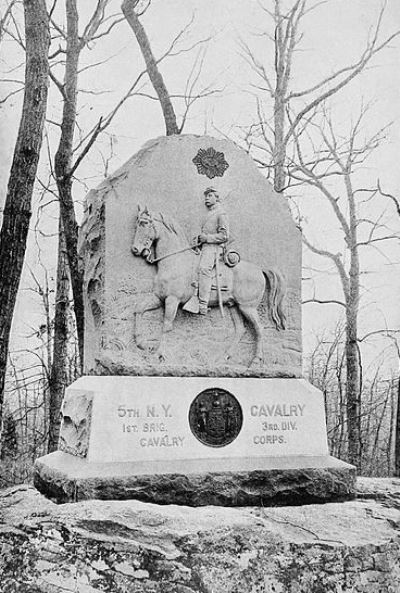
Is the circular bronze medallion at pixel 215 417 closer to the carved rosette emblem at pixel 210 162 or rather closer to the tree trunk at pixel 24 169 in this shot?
the carved rosette emblem at pixel 210 162

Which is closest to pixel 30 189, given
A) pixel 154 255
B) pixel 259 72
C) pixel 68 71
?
pixel 154 255

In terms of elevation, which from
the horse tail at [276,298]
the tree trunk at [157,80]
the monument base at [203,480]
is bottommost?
the monument base at [203,480]

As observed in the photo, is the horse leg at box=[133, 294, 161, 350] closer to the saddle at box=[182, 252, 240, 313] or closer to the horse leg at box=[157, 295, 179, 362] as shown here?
the horse leg at box=[157, 295, 179, 362]

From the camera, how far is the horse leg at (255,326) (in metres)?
5.84

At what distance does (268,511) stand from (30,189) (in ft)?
13.0

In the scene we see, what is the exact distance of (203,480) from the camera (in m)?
5.25

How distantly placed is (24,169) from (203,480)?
3756mm

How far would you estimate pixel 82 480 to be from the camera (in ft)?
16.1

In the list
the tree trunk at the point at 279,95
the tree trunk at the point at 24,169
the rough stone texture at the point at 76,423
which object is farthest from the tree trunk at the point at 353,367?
the rough stone texture at the point at 76,423

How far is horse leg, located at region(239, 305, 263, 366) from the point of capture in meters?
5.84

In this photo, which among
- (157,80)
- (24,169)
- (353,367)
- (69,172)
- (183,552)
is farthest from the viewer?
(353,367)

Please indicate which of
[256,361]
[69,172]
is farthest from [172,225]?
[69,172]

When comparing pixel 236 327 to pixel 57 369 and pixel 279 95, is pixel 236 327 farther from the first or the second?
pixel 279 95

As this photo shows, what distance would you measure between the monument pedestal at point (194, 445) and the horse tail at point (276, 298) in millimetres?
484
